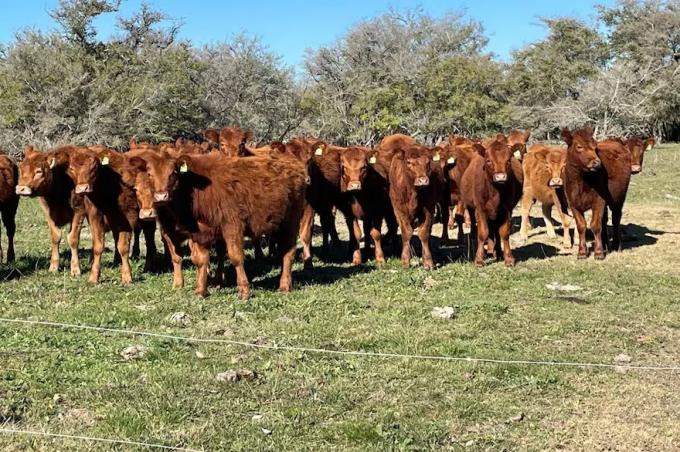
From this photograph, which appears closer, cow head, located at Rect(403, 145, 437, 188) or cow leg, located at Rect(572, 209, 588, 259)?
cow head, located at Rect(403, 145, 437, 188)

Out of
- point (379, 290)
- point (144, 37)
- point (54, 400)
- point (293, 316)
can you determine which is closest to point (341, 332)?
point (293, 316)

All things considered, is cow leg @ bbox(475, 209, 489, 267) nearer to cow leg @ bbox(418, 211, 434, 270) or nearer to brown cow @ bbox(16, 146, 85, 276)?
cow leg @ bbox(418, 211, 434, 270)

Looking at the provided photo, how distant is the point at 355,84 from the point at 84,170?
38211 mm

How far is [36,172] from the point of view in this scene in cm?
1043

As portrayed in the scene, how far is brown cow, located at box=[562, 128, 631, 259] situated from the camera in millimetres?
12211

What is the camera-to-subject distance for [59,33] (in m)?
36.4

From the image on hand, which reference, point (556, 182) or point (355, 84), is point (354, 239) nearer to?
point (556, 182)

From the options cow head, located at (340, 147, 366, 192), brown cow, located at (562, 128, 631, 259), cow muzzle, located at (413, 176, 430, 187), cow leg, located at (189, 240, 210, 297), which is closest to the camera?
cow leg, located at (189, 240, 210, 297)

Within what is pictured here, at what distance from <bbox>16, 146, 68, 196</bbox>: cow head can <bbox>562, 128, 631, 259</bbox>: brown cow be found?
26.6 feet

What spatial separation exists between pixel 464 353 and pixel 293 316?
2147mm

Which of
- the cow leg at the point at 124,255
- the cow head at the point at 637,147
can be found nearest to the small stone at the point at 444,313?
the cow leg at the point at 124,255

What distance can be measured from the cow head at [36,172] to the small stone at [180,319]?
11.8ft

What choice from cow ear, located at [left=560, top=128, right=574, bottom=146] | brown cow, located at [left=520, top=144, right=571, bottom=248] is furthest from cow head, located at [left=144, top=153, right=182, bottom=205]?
brown cow, located at [left=520, top=144, right=571, bottom=248]

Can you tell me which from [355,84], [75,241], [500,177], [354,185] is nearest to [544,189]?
[500,177]
